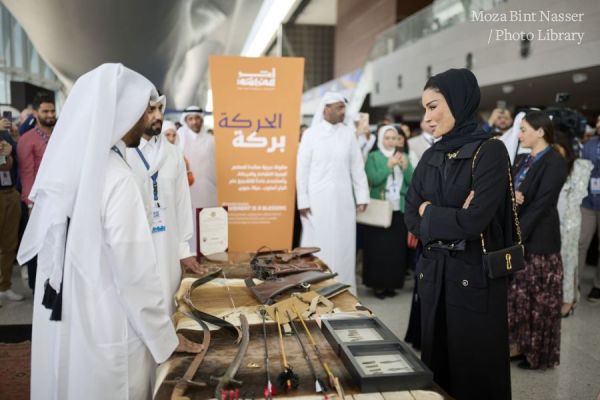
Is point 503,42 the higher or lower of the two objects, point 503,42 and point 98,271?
the higher

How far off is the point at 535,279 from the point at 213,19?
8.70 m

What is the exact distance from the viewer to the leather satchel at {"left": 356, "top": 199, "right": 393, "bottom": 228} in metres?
4.82

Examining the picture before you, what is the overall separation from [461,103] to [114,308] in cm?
154

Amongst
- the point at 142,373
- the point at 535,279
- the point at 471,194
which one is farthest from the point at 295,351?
the point at 535,279

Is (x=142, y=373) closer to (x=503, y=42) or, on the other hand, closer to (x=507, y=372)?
(x=507, y=372)

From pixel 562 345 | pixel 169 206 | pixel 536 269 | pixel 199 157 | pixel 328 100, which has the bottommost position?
pixel 562 345

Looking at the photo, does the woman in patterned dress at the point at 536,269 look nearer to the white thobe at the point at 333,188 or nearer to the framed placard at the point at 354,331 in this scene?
the white thobe at the point at 333,188

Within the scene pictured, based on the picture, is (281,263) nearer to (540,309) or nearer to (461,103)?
(461,103)

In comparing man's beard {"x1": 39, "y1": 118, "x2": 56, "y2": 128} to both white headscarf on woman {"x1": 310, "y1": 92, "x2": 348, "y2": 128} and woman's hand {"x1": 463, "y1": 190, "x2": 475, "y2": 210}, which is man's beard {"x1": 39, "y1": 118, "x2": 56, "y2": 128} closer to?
white headscarf on woman {"x1": 310, "y1": 92, "x2": 348, "y2": 128}

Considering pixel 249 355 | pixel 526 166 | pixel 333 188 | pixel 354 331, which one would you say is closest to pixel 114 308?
pixel 249 355

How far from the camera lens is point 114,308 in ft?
5.41

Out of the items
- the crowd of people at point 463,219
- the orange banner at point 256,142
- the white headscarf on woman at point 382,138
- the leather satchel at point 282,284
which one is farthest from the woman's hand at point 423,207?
the white headscarf on woman at point 382,138

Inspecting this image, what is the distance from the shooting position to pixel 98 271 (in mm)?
1609

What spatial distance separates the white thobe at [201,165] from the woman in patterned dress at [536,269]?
10.8 ft
